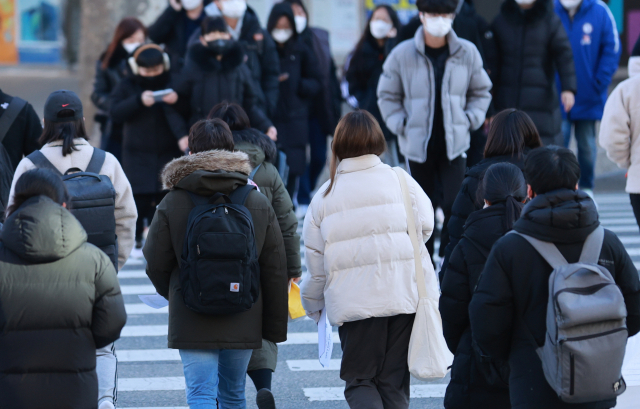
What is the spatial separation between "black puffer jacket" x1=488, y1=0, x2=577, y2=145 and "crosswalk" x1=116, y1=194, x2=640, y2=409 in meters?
3.22

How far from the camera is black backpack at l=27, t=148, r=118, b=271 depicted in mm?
4793

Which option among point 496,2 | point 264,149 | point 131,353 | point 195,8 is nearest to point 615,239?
point 264,149

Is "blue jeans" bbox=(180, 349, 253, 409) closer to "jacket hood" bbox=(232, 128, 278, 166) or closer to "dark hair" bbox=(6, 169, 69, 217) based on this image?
"dark hair" bbox=(6, 169, 69, 217)

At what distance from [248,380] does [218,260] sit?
2158mm

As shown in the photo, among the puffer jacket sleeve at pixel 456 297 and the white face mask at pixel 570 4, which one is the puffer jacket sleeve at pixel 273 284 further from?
the white face mask at pixel 570 4

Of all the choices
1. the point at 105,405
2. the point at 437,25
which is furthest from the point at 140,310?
the point at 437,25

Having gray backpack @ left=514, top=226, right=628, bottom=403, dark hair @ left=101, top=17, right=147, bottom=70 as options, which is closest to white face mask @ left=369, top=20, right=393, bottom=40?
dark hair @ left=101, top=17, right=147, bottom=70

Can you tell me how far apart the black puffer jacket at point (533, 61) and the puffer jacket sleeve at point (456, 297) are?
5419mm

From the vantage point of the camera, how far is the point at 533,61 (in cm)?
908

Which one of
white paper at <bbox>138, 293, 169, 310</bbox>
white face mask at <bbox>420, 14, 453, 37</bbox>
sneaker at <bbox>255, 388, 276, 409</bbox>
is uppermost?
white face mask at <bbox>420, 14, 453, 37</bbox>

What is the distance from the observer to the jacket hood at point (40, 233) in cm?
352

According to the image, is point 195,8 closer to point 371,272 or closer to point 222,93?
point 222,93

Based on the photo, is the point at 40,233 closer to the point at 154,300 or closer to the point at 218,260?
the point at 218,260

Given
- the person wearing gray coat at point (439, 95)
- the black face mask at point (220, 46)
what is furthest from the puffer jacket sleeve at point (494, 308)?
the black face mask at point (220, 46)
